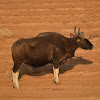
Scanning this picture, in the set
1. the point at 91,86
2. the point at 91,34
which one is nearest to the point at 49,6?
the point at 91,34

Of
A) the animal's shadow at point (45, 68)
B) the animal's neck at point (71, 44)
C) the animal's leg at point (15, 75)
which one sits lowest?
the animal's shadow at point (45, 68)

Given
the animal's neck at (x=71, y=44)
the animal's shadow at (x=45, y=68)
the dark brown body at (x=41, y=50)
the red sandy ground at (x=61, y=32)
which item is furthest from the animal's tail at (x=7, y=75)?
the animal's neck at (x=71, y=44)

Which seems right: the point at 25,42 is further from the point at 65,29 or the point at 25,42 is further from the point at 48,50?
the point at 65,29

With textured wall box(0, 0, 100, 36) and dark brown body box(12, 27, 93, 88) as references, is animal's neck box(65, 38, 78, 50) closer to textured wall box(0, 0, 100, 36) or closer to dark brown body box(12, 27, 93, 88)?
dark brown body box(12, 27, 93, 88)

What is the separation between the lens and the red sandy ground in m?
10.9

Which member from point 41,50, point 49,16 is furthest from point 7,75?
point 49,16

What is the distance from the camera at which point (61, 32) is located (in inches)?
733

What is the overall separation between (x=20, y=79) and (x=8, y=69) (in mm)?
1371

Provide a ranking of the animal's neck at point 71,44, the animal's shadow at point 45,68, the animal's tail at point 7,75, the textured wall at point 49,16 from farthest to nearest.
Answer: the textured wall at point 49,16 < the animal's shadow at point 45,68 < the animal's tail at point 7,75 < the animal's neck at point 71,44

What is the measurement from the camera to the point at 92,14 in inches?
835

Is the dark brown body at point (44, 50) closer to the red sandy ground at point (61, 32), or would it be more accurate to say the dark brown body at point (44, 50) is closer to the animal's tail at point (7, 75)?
the red sandy ground at point (61, 32)

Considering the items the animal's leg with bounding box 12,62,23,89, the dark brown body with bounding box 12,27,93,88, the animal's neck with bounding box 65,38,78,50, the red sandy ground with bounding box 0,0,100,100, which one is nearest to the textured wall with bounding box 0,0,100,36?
the red sandy ground with bounding box 0,0,100,100

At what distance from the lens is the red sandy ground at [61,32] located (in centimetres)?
1094

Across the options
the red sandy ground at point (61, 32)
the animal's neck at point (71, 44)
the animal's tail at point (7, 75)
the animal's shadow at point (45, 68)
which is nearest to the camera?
the red sandy ground at point (61, 32)
